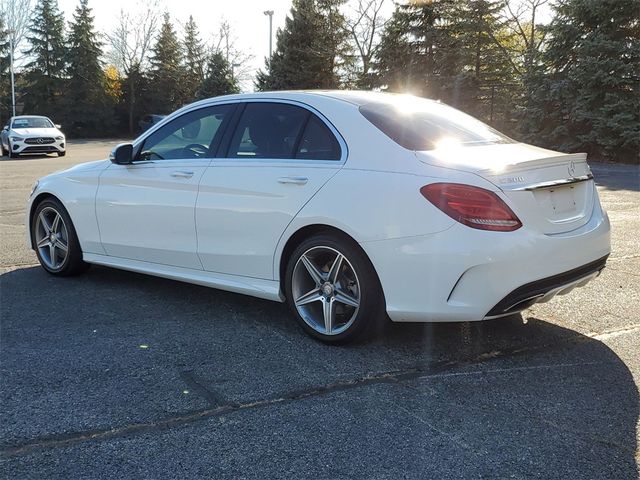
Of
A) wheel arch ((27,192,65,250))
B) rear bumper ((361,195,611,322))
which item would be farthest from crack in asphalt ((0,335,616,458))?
wheel arch ((27,192,65,250))

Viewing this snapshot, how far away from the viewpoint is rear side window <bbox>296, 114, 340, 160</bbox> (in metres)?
Result: 4.12

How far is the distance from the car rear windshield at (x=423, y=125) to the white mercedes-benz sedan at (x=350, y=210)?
17mm

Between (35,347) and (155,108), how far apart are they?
56.6 m

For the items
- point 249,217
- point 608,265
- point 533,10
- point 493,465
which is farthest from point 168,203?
point 533,10

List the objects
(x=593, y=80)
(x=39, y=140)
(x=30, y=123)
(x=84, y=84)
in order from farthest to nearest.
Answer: (x=84, y=84), (x=30, y=123), (x=39, y=140), (x=593, y=80)

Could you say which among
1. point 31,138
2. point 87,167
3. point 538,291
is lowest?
point 538,291

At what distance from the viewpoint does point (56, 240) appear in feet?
19.4

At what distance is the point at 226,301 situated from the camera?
16.9 ft

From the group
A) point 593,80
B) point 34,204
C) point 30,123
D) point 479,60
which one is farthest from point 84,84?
point 34,204

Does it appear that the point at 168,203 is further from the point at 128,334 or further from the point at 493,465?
the point at 493,465

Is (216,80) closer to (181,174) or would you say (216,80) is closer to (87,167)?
(87,167)

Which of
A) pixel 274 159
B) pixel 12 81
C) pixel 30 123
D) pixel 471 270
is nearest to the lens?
pixel 471 270

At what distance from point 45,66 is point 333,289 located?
56.1 metres

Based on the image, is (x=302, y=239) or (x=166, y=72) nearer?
(x=302, y=239)
